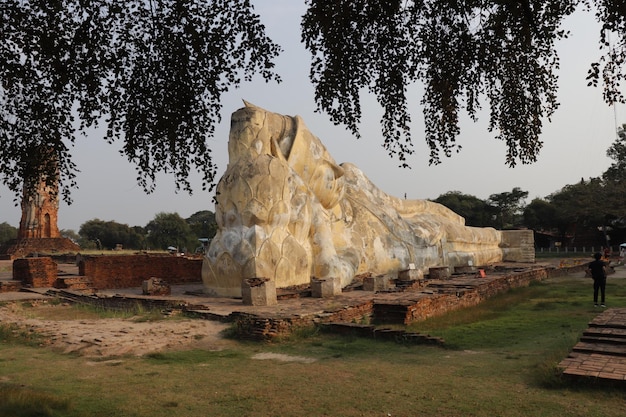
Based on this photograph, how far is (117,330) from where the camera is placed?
26.7 ft

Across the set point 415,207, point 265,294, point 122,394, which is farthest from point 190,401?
point 415,207

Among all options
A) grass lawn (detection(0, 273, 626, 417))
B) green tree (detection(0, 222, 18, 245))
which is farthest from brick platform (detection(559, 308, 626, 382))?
green tree (detection(0, 222, 18, 245))

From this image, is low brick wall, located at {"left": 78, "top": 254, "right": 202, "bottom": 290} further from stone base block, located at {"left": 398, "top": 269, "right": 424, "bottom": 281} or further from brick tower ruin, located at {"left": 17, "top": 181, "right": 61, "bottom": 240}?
brick tower ruin, located at {"left": 17, "top": 181, "right": 61, "bottom": 240}

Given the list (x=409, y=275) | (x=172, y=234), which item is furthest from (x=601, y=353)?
(x=172, y=234)

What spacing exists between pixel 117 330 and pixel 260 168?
527 centimetres

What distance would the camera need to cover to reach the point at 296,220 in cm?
1294

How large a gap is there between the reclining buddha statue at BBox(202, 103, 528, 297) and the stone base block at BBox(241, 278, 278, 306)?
1016mm

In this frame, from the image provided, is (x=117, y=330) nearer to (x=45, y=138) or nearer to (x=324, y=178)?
(x=45, y=138)

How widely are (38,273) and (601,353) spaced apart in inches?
550

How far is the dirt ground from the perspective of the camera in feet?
23.1

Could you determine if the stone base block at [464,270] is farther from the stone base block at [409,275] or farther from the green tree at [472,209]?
the green tree at [472,209]

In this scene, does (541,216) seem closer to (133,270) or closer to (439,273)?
(439,273)

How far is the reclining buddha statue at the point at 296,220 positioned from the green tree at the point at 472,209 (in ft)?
96.7

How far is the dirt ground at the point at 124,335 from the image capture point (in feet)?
23.1
